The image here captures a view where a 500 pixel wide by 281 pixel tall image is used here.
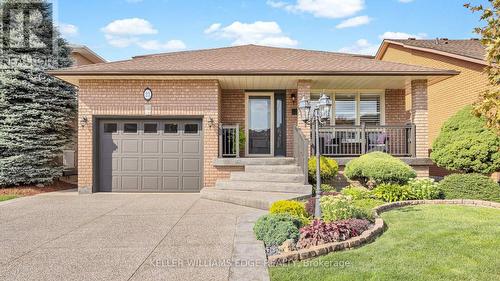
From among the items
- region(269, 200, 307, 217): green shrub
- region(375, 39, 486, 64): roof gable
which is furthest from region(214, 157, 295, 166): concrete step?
region(375, 39, 486, 64): roof gable

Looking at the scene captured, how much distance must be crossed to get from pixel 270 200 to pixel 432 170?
742 cm

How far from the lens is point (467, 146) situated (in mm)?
7766

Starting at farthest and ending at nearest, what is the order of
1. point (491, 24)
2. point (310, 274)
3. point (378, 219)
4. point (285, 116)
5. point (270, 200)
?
point (285, 116) < point (270, 200) < point (378, 219) < point (310, 274) < point (491, 24)

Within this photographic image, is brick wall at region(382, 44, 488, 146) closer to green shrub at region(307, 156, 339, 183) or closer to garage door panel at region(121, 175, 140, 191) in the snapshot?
green shrub at region(307, 156, 339, 183)

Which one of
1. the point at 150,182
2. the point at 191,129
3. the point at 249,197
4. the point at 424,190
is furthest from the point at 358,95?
the point at 150,182

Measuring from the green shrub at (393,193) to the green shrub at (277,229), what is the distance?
3320mm

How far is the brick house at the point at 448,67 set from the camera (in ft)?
33.6

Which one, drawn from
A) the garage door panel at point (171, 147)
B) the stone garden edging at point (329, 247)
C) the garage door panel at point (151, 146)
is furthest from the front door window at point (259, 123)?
the stone garden edging at point (329, 247)

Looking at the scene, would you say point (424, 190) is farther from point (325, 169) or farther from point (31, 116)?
point (31, 116)

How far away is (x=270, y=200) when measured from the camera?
6.69m

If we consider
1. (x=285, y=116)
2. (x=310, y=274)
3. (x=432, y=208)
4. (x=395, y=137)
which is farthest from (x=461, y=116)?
(x=310, y=274)

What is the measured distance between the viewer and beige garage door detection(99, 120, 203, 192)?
30.7ft

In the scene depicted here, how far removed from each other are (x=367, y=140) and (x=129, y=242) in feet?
25.3

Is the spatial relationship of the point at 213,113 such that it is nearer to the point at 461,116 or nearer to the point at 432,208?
the point at 432,208
